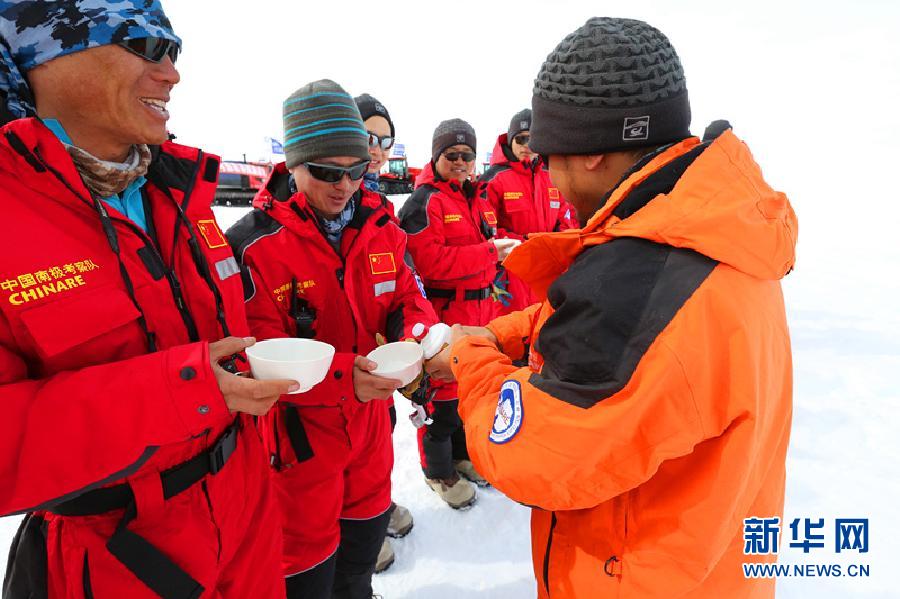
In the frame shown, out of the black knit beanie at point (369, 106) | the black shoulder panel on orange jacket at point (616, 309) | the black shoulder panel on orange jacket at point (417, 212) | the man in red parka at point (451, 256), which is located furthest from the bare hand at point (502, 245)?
the black shoulder panel on orange jacket at point (616, 309)

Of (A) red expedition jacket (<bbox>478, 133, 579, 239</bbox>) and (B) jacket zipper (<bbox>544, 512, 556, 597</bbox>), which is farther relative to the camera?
(A) red expedition jacket (<bbox>478, 133, 579, 239</bbox>)

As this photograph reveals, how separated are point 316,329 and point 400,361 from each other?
491 mm

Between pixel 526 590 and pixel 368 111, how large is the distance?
3375mm

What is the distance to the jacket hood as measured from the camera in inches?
35.2

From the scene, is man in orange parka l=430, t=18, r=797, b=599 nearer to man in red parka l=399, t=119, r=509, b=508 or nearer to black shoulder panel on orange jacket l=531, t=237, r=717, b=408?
black shoulder panel on orange jacket l=531, t=237, r=717, b=408

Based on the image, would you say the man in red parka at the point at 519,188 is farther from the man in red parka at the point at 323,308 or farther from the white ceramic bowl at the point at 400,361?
the white ceramic bowl at the point at 400,361

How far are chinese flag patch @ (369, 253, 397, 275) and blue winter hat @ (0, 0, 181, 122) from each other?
1.23 meters

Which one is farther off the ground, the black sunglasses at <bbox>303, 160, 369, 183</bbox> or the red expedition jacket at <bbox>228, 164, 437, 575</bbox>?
the black sunglasses at <bbox>303, 160, 369, 183</bbox>

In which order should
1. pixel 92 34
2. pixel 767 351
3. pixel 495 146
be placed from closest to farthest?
pixel 767 351
pixel 92 34
pixel 495 146

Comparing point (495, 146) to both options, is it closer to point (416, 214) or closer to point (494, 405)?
point (416, 214)

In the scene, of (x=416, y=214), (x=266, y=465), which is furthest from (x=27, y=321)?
(x=416, y=214)

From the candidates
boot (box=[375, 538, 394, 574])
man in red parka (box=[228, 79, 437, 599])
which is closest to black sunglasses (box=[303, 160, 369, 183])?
man in red parka (box=[228, 79, 437, 599])

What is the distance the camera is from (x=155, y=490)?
1.21m

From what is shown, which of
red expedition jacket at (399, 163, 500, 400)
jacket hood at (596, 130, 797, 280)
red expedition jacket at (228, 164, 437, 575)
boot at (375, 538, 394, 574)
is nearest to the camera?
jacket hood at (596, 130, 797, 280)
